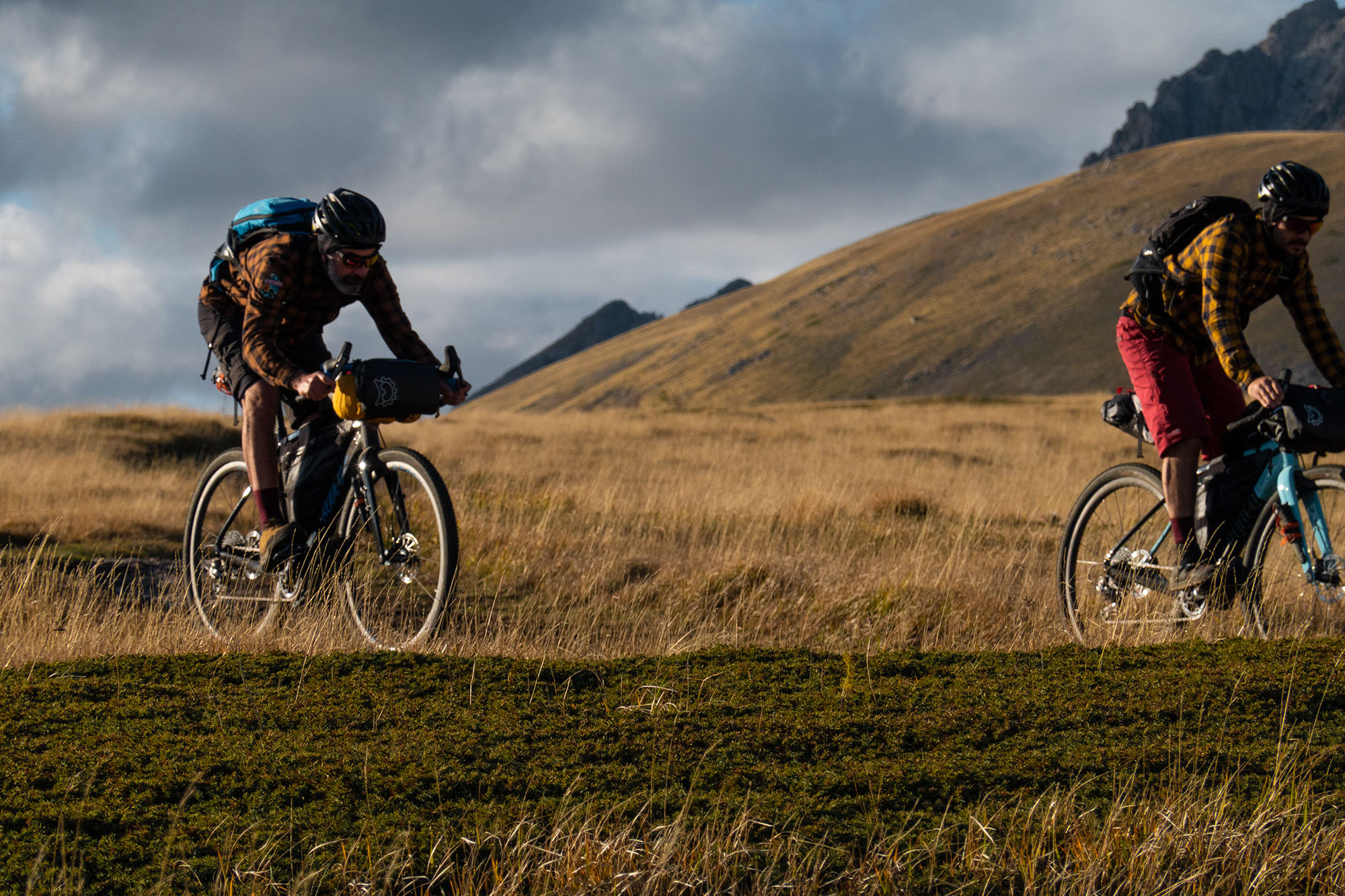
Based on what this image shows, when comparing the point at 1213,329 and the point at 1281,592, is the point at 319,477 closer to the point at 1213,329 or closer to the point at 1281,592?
the point at 1213,329

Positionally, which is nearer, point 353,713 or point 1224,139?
point 353,713

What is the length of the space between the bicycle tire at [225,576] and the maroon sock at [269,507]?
12 cm

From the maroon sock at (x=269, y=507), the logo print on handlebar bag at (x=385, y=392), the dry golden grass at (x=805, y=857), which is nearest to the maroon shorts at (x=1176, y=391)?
the dry golden grass at (x=805, y=857)

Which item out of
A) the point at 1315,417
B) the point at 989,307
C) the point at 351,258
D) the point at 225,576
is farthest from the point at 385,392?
the point at 989,307

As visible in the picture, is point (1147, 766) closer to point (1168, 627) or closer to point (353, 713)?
point (353, 713)

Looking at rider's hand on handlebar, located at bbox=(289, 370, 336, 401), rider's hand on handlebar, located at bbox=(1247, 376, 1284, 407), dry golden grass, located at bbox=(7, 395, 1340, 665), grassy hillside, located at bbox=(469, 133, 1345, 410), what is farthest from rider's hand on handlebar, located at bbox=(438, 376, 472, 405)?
grassy hillside, located at bbox=(469, 133, 1345, 410)

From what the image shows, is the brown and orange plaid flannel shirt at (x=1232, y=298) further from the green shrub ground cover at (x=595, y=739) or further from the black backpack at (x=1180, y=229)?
the green shrub ground cover at (x=595, y=739)

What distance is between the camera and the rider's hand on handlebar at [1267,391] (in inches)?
182

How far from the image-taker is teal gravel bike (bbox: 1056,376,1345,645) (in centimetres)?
489

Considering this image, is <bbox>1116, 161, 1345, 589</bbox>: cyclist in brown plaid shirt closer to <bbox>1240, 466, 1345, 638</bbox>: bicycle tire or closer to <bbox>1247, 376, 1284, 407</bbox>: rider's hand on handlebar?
<bbox>1247, 376, 1284, 407</bbox>: rider's hand on handlebar

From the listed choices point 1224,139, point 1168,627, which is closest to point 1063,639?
point 1168,627

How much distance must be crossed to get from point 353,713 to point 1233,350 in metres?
3.69

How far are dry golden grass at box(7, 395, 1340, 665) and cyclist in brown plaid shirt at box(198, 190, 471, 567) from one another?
2.88 ft

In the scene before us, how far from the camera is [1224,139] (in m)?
125
